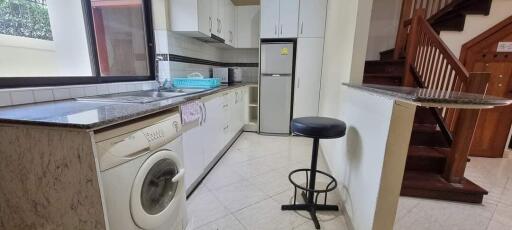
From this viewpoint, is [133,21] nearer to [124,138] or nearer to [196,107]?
[196,107]

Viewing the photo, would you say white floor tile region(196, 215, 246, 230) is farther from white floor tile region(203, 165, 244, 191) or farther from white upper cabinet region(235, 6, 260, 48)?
white upper cabinet region(235, 6, 260, 48)

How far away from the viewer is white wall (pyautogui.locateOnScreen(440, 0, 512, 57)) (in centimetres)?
252

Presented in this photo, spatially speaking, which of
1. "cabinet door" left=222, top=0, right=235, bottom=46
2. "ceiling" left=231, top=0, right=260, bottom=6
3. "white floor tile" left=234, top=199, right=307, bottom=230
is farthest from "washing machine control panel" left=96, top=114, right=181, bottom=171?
"ceiling" left=231, top=0, right=260, bottom=6

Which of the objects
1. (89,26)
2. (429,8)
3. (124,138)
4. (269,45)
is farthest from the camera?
(269,45)

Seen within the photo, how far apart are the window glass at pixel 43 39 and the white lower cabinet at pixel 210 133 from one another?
97 cm

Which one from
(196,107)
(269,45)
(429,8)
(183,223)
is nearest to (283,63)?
(269,45)

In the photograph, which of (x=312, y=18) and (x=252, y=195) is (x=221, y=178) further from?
(x=312, y=18)

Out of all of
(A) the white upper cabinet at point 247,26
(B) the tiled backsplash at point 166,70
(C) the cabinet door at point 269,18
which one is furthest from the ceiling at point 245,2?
(B) the tiled backsplash at point 166,70

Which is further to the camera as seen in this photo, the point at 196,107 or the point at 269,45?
the point at 269,45

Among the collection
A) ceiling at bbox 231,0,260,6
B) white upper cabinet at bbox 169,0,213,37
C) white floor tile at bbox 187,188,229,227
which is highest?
ceiling at bbox 231,0,260,6

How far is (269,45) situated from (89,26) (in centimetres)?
231

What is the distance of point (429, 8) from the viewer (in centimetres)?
311

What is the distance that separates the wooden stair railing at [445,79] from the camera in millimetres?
1789

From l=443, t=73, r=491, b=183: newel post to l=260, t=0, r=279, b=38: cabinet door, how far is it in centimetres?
239
